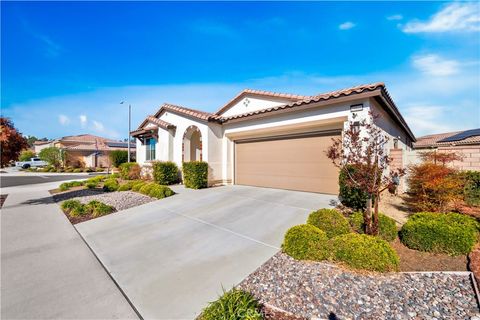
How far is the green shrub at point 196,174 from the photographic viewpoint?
10.7m

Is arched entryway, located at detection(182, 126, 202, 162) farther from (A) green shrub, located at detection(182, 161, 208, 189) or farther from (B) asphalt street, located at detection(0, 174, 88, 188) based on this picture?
(B) asphalt street, located at detection(0, 174, 88, 188)

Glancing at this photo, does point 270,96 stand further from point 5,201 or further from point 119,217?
point 5,201

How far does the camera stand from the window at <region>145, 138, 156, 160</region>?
1573 centimetres

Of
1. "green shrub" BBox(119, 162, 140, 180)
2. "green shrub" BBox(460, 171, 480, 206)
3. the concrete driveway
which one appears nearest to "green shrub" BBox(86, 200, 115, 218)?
the concrete driveway

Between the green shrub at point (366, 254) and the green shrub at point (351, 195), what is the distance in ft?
9.18

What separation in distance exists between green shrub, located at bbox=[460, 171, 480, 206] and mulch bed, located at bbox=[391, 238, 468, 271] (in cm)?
473

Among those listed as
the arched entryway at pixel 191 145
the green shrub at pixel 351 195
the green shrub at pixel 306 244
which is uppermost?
the arched entryway at pixel 191 145

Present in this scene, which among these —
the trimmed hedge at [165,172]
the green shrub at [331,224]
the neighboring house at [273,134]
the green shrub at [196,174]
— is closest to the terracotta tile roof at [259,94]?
the neighboring house at [273,134]

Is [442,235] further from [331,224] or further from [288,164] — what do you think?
[288,164]

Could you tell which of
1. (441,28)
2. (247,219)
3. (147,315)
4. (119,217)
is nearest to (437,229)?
(247,219)

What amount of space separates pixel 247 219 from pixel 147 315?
152 inches

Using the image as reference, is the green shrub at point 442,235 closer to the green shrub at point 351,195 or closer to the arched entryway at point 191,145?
the green shrub at point 351,195

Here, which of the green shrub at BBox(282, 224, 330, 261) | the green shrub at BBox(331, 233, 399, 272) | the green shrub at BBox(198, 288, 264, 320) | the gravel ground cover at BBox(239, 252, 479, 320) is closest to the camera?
the green shrub at BBox(198, 288, 264, 320)

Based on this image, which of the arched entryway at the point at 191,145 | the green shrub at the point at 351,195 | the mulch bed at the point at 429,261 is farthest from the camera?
the arched entryway at the point at 191,145
